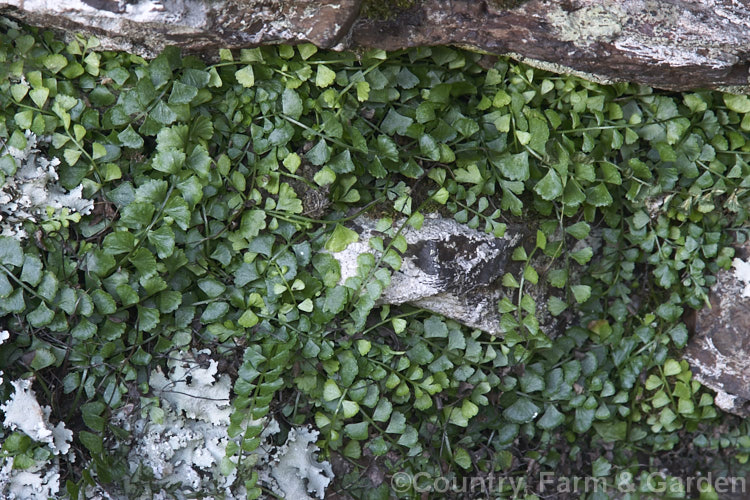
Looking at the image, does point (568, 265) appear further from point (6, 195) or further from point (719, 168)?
point (6, 195)

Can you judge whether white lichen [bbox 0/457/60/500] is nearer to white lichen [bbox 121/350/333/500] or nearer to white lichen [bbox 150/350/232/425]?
white lichen [bbox 121/350/333/500]

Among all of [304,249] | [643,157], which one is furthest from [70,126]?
[643,157]

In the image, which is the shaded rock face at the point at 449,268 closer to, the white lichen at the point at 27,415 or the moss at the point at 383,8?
the moss at the point at 383,8

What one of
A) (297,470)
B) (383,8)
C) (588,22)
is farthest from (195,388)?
(588,22)

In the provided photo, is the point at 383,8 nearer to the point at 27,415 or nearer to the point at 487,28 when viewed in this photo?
the point at 487,28

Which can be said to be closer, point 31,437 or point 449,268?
point 31,437

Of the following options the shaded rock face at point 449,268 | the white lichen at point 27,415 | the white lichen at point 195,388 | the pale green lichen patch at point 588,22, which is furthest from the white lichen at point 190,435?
the pale green lichen patch at point 588,22

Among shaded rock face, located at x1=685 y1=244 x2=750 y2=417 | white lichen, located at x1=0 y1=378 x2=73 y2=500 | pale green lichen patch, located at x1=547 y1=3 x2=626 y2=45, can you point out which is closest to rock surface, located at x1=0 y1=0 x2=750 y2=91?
pale green lichen patch, located at x1=547 y1=3 x2=626 y2=45
